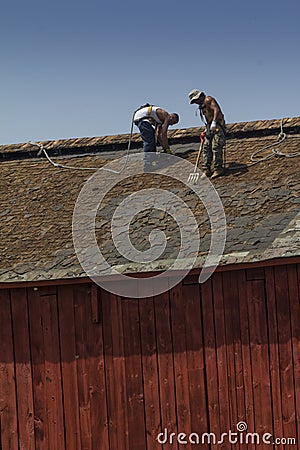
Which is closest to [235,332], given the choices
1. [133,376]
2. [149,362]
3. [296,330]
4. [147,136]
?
[296,330]

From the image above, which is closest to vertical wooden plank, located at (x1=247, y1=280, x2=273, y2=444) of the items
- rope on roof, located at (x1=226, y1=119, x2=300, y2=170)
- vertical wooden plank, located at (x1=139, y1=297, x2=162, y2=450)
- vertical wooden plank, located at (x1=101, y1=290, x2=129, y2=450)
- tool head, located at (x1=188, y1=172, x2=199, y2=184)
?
vertical wooden plank, located at (x1=139, y1=297, x2=162, y2=450)

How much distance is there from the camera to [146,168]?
16.7 metres

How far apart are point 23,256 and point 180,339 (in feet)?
9.02

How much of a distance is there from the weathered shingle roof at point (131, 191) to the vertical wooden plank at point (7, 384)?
803mm

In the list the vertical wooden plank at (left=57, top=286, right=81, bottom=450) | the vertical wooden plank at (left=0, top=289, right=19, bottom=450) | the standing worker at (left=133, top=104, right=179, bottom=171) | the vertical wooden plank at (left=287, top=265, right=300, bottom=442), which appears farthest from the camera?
the standing worker at (left=133, top=104, right=179, bottom=171)

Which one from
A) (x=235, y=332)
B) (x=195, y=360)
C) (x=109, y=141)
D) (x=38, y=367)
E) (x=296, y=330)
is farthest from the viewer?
(x=109, y=141)

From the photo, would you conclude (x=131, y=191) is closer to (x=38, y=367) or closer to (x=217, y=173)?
(x=217, y=173)

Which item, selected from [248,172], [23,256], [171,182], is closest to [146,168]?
[171,182]

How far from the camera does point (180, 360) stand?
13.2 metres

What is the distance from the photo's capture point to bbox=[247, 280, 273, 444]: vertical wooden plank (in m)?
12.8

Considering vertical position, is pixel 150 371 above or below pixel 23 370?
below

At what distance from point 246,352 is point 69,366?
8.81 feet

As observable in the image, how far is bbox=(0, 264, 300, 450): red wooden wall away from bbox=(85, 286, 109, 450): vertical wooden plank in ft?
0.05

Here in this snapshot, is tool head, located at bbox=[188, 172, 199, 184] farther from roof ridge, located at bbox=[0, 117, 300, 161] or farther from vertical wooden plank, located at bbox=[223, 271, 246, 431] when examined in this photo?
vertical wooden plank, located at bbox=[223, 271, 246, 431]
